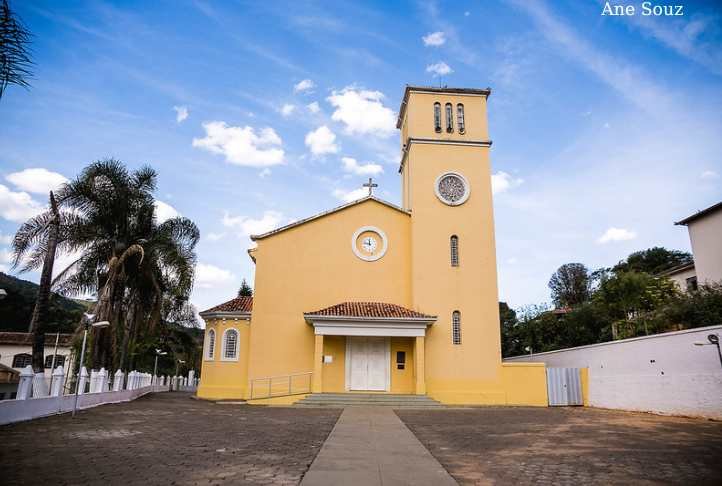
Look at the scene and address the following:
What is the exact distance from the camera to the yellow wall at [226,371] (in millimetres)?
Answer: 22156

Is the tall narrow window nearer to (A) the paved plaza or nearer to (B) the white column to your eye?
(A) the paved plaza

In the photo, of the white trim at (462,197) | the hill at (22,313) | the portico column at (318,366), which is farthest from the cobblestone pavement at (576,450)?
the hill at (22,313)

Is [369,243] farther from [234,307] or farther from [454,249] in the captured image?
[234,307]

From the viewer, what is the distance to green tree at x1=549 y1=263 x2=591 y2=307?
62.5m

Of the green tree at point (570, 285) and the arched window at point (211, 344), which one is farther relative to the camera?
the green tree at point (570, 285)

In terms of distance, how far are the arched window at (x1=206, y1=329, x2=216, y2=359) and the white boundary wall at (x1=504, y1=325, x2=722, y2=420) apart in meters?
17.2

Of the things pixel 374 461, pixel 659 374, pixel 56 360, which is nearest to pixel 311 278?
pixel 659 374

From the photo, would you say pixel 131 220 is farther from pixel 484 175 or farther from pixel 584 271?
pixel 584 271

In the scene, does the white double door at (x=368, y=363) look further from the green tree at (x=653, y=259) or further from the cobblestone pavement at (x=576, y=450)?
the green tree at (x=653, y=259)

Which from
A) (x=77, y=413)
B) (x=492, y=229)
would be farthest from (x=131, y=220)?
(x=492, y=229)

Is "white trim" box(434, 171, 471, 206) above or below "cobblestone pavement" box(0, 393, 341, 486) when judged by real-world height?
above

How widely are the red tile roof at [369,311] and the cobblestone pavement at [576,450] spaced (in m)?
6.77

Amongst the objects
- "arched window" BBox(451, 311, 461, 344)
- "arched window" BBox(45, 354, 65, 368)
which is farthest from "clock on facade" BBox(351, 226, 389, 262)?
"arched window" BBox(45, 354, 65, 368)

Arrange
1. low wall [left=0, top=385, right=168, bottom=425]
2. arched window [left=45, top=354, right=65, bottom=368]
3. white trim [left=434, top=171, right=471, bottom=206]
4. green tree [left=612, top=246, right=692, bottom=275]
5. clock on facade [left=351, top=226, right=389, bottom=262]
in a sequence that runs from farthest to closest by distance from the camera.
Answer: green tree [left=612, top=246, right=692, bottom=275] < arched window [left=45, top=354, right=65, bottom=368] < white trim [left=434, top=171, right=471, bottom=206] < clock on facade [left=351, top=226, right=389, bottom=262] < low wall [left=0, top=385, right=168, bottom=425]
